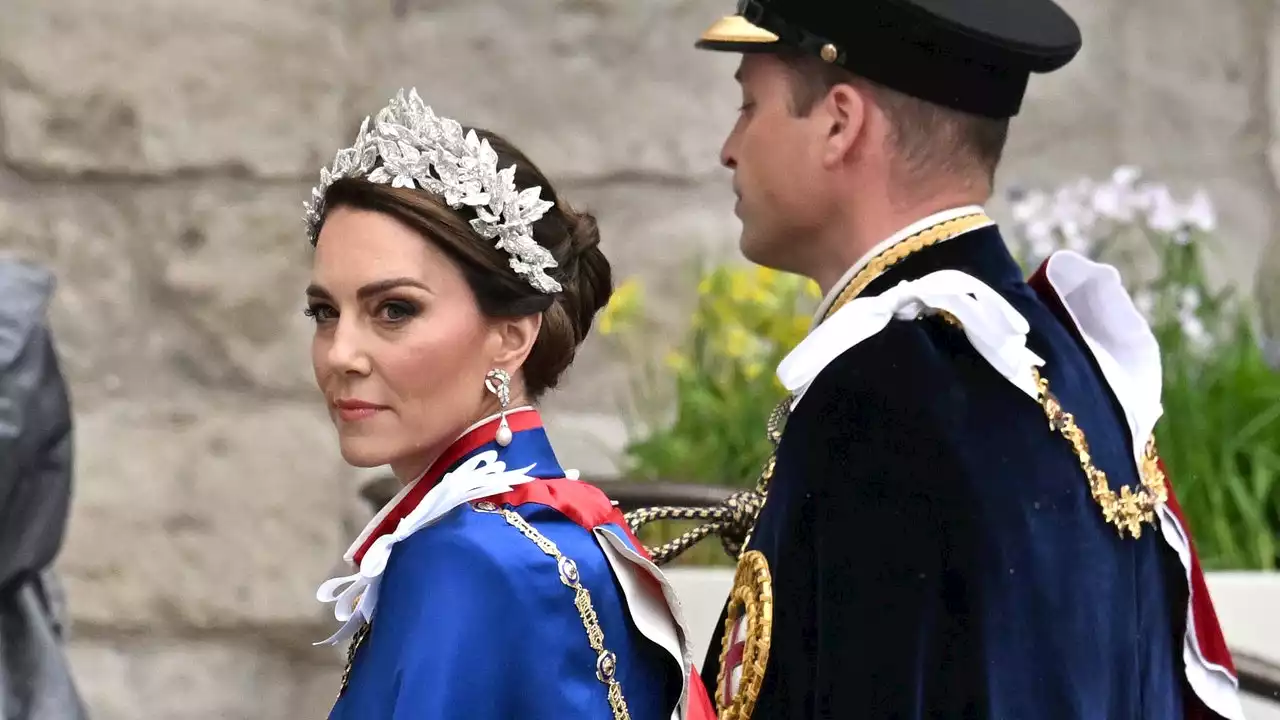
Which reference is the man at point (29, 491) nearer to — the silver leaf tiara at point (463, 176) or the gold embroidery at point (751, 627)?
the silver leaf tiara at point (463, 176)

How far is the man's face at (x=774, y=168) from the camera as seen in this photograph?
145 cm

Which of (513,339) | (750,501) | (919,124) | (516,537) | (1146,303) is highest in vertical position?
(919,124)

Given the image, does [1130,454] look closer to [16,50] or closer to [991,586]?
[991,586]

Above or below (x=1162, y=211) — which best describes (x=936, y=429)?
above

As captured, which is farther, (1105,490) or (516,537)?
(1105,490)

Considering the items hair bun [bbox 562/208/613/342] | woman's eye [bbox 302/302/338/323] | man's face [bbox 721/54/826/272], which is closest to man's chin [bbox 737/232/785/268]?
man's face [bbox 721/54/826/272]

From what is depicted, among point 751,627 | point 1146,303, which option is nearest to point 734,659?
point 751,627

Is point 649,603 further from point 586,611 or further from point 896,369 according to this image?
point 896,369

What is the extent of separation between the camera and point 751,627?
129cm

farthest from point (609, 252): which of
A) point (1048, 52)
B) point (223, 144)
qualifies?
point (1048, 52)

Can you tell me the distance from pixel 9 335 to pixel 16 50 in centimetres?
89

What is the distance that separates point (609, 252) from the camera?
2.76 m

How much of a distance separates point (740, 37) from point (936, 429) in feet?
1.41

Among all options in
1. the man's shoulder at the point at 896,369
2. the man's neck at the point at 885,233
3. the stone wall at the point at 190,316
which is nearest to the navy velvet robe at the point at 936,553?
the man's shoulder at the point at 896,369
